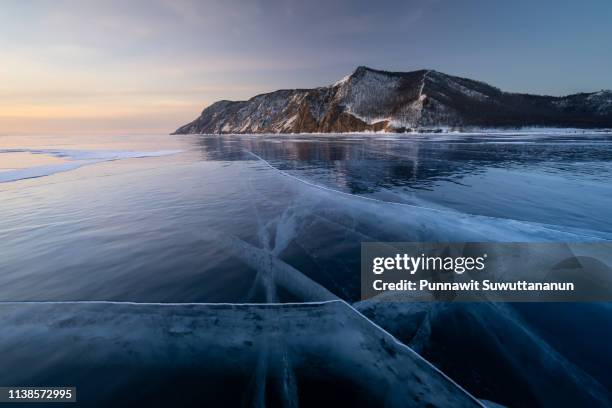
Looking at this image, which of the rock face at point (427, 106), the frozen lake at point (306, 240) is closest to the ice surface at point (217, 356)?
the frozen lake at point (306, 240)

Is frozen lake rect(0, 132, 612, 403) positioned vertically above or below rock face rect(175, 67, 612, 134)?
below

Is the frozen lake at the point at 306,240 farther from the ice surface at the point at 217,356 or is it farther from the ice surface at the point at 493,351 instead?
the ice surface at the point at 217,356

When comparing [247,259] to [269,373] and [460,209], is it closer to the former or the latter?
[269,373]

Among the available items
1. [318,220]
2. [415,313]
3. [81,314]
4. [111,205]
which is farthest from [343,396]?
[111,205]

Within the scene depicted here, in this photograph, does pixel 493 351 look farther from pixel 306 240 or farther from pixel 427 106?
pixel 427 106

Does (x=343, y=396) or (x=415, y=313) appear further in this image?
(x=415, y=313)

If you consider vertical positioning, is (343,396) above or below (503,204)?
below

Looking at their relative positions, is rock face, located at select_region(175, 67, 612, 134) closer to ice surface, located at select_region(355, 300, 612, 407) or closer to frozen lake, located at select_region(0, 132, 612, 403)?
frozen lake, located at select_region(0, 132, 612, 403)

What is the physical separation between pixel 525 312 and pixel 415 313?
177cm

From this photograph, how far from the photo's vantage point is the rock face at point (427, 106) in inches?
4486

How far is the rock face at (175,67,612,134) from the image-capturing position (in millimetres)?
113938

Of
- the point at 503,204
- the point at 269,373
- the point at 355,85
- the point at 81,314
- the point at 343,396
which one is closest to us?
the point at 343,396

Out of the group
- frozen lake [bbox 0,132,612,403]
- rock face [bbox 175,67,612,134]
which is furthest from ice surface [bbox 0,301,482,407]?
Result: rock face [bbox 175,67,612,134]

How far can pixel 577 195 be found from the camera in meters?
10.3
